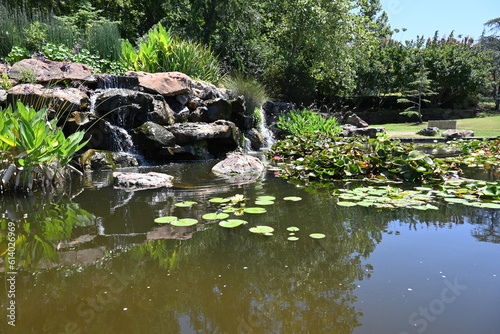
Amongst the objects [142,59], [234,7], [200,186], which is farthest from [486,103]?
[200,186]

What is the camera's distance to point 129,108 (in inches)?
326

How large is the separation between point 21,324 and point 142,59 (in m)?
9.76

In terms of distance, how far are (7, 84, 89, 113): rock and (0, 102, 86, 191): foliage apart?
2.16 meters

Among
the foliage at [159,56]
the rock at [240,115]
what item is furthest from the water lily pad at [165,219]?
the foliage at [159,56]

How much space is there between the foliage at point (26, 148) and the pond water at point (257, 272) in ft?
Result: 2.35

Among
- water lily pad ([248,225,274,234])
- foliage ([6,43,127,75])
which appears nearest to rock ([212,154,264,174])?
water lily pad ([248,225,274,234])

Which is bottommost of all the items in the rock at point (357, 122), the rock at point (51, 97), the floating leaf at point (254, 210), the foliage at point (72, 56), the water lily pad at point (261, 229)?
the water lily pad at point (261, 229)

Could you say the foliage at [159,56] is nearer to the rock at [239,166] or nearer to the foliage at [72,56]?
the foliage at [72,56]

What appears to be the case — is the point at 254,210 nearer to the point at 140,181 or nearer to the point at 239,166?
the point at 140,181

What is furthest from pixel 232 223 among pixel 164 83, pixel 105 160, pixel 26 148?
pixel 164 83

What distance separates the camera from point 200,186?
5277 millimetres

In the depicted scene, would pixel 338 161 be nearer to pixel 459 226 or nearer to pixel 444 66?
pixel 459 226

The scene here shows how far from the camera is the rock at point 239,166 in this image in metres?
6.49

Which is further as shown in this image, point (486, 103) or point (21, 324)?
point (486, 103)
